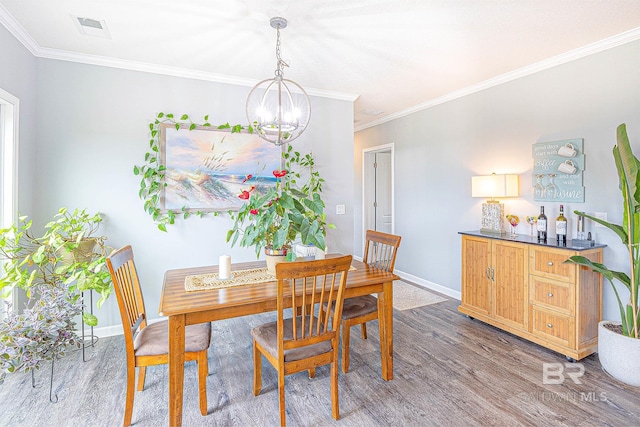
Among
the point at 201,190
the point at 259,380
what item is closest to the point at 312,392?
the point at 259,380

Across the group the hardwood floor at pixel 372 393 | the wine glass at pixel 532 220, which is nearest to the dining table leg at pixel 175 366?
the hardwood floor at pixel 372 393

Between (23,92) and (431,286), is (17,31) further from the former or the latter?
(431,286)

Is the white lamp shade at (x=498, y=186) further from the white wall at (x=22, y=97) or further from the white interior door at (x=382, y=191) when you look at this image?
the white wall at (x=22, y=97)

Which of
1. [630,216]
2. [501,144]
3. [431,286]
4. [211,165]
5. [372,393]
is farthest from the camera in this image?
[431,286]

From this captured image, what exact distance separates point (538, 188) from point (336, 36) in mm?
2427

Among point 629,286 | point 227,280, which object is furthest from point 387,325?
point 629,286

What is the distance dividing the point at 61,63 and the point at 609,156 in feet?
15.8

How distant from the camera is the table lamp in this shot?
3.33 m

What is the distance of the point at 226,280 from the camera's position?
87.4 inches

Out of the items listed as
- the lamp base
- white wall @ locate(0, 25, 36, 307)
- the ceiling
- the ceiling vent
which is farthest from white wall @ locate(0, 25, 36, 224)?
the lamp base

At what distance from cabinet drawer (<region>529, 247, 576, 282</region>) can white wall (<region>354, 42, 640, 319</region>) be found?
0.46 meters

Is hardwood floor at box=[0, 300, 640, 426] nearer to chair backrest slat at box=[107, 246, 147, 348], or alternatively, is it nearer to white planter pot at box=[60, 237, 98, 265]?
chair backrest slat at box=[107, 246, 147, 348]

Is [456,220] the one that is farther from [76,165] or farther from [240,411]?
[76,165]

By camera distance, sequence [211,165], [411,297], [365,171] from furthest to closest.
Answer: [365,171] < [411,297] < [211,165]
